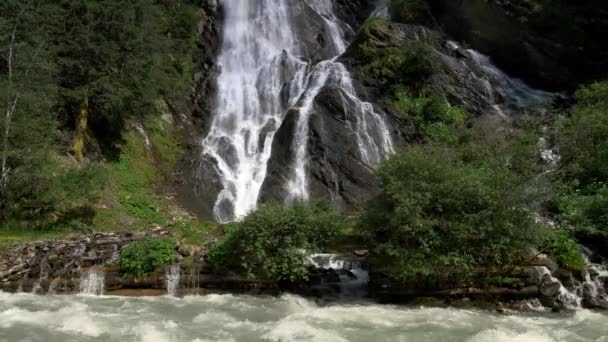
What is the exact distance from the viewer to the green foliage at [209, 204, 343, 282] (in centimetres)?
1308

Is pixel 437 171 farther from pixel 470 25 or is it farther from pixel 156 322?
pixel 470 25

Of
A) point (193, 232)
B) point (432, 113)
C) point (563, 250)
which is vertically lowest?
point (563, 250)

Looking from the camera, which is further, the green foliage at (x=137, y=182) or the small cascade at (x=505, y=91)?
the small cascade at (x=505, y=91)

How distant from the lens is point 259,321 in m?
11.6

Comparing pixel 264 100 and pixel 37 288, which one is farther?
pixel 264 100

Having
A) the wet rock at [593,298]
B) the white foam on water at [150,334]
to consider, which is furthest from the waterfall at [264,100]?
the wet rock at [593,298]

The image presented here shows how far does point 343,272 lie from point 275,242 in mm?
2534

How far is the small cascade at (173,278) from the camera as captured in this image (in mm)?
13523

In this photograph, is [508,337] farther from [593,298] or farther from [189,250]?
[189,250]

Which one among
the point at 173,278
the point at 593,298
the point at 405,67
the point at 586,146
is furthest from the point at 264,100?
the point at 593,298

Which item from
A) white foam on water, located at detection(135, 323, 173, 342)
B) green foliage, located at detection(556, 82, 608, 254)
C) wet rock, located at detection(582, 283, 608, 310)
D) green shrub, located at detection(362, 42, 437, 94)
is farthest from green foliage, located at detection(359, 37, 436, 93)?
white foam on water, located at detection(135, 323, 173, 342)

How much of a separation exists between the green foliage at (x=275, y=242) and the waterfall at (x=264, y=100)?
23.5 ft

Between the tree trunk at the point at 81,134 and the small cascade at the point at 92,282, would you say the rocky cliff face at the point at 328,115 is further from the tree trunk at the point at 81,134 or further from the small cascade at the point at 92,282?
the small cascade at the point at 92,282

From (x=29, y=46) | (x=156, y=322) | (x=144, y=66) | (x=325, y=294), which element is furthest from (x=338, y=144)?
(x=156, y=322)
